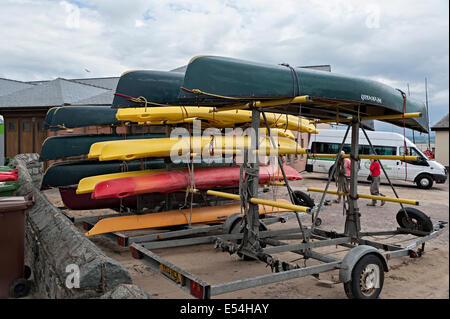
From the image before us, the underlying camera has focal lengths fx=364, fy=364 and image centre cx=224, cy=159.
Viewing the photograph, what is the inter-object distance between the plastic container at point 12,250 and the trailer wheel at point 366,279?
13.3ft

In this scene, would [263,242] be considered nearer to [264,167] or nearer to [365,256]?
[365,256]

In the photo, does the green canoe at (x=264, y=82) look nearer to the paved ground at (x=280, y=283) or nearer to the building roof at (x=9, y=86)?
the paved ground at (x=280, y=283)

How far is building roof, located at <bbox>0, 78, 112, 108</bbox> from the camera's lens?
637 inches

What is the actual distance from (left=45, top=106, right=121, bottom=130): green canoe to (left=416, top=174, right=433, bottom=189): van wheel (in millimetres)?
13833

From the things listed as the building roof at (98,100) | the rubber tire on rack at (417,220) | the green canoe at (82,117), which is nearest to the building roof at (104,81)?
the building roof at (98,100)

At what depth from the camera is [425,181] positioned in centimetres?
1641

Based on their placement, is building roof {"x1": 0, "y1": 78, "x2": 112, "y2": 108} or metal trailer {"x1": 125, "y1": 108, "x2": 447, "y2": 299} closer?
metal trailer {"x1": 125, "y1": 108, "x2": 447, "y2": 299}

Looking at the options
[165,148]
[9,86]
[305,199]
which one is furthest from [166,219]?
[9,86]

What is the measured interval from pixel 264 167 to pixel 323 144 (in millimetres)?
10946

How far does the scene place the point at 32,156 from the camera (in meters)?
13.9

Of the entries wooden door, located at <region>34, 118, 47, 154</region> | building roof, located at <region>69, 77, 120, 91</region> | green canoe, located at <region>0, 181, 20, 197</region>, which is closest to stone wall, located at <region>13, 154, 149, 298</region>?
green canoe, located at <region>0, 181, 20, 197</region>

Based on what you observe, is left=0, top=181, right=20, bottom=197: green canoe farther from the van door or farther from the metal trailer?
the van door

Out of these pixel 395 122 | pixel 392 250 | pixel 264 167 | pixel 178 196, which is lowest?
pixel 392 250
